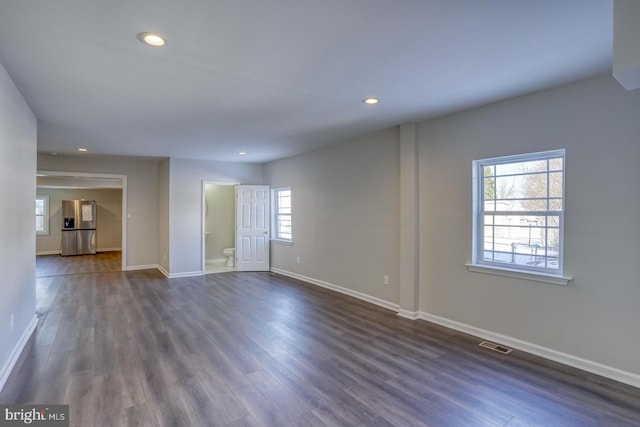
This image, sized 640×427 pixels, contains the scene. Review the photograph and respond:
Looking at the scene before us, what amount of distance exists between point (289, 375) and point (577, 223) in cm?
290

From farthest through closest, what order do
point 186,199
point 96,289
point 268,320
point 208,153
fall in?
point 186,199 → point 208,153 → point 96,289 → point 268,320

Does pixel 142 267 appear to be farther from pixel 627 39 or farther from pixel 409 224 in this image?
pixel 627 39

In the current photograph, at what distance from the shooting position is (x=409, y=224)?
14.2 ft

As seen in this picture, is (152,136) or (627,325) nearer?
(627,325)

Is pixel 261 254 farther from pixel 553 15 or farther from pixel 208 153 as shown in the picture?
pixel 553 15

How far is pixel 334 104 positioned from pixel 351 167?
1950 mm

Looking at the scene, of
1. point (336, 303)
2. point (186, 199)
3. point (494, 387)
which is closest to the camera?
point (494, 387)

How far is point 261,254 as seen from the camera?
762cm

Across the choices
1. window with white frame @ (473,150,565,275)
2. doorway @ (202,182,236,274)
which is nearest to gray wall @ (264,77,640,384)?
window with white frame @ (473,150,565,275)

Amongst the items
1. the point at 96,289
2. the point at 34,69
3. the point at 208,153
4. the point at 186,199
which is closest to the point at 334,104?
the point at 34,69

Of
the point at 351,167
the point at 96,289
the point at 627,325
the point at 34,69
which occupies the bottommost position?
the point at 96,289

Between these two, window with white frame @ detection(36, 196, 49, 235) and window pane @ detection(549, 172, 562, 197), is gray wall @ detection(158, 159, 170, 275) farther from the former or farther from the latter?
window pane @ detection(549, 172, 562, 197)

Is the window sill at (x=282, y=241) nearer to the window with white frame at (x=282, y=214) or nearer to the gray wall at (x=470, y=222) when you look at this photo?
the window with white frame at (x=282, y=214)

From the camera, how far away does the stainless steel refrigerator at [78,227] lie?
34.2 ft
